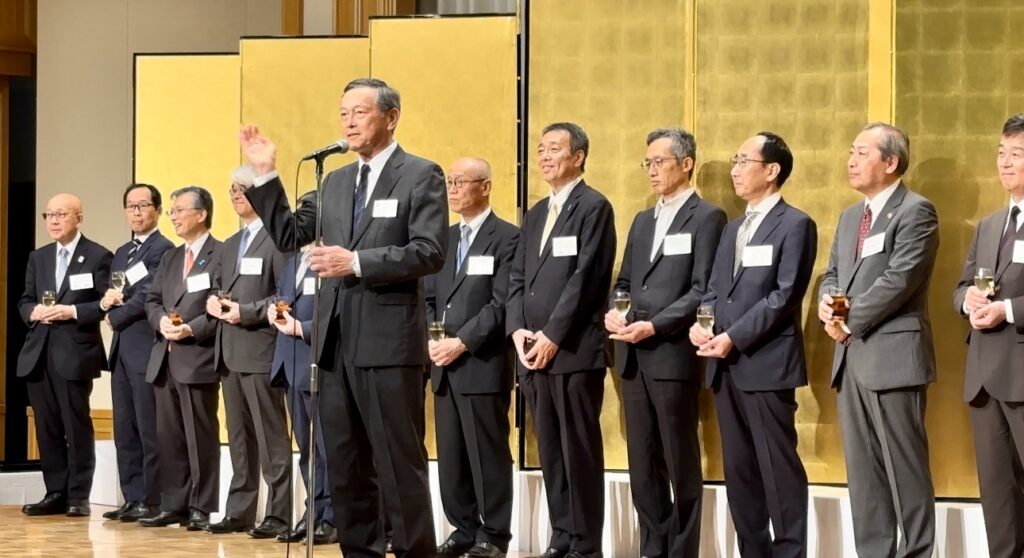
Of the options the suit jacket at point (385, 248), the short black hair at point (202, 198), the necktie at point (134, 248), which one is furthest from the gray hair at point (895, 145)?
the necktie at point (134, 248)

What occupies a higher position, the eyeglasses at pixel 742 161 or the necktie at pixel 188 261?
the eyeglasses at pixel 742 161

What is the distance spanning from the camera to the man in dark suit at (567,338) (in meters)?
5.73

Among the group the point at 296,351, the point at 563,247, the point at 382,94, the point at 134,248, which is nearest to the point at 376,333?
the point at 382,94

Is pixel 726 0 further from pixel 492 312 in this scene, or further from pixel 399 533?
pixel 399 533

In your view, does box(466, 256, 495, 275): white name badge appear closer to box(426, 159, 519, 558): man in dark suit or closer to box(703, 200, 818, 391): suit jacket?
box(426, 159, 519, 558): man in dark suit

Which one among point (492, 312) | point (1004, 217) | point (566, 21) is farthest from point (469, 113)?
point (1004, 217)

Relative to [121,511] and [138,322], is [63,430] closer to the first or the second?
[121,511]

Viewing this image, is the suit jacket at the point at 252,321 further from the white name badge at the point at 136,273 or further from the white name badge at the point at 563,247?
the white name badge at the point at 563,247

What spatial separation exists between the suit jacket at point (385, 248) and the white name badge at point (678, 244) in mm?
1412

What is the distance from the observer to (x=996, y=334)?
190 inches

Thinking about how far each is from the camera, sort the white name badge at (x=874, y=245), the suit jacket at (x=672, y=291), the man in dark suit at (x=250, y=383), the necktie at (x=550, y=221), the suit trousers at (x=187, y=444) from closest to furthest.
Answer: the white name badge at (x=874, y=245) < the suit jacket at (x=672, y=291) < the necktie at (x=550, y=221) < the man in dark suit at (x=250, y=383) < the suit trousers at (x=187, y=444)

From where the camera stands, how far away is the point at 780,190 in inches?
234

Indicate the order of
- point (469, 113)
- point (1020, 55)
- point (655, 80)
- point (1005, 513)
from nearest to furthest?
point (1005, 513) < point (1020, 55) < point (655, 80) < point (469, 113)

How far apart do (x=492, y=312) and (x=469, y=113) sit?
4.78 feet
